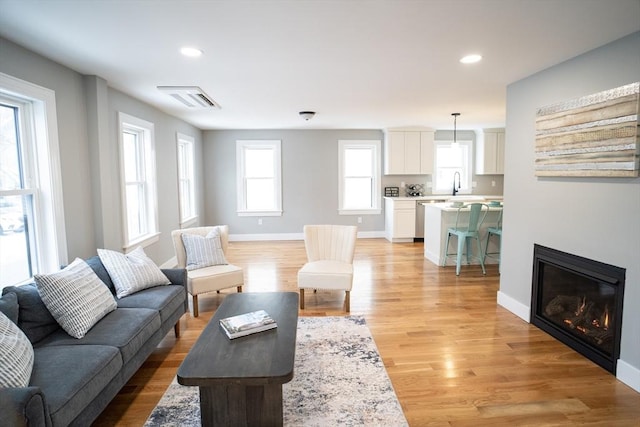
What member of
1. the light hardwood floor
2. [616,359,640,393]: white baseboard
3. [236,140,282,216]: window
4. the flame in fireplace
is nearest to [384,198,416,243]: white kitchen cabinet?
[236,140,282,216]: window

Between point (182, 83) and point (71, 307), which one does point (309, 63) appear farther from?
point (71, 307)

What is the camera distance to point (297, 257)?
6.07 metres

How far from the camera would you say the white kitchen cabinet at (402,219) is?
7171mm

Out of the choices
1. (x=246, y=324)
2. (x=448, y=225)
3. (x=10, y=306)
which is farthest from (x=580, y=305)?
(x=10, y=306)

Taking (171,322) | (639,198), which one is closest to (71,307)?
(171,322)

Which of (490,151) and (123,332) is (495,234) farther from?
(123,332)

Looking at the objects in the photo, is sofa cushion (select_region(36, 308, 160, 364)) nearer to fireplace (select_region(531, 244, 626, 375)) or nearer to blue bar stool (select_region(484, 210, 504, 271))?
fireplace (select_region(531, 244, 626, 375))

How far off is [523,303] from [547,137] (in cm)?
161

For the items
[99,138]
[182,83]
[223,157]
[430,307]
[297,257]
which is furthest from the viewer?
[223,157]

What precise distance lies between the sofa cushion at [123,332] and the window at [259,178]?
5124 millimetres

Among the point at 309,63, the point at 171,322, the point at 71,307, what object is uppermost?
the point at 309,63

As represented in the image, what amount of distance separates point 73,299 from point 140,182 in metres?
2.62

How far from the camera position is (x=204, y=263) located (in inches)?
152

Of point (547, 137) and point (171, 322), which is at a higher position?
point (547, 137)
